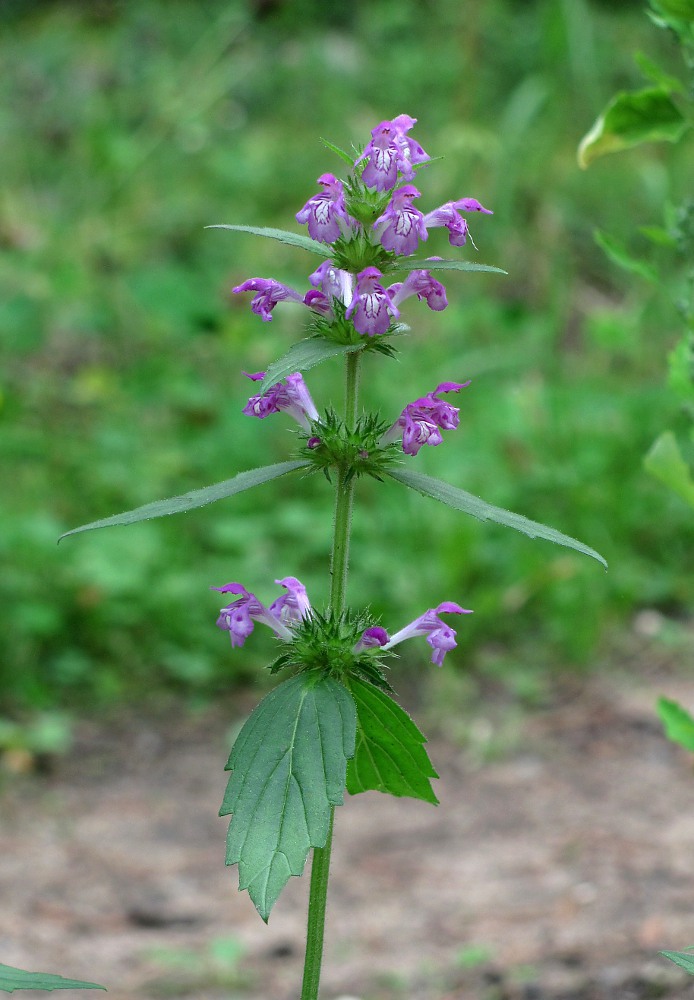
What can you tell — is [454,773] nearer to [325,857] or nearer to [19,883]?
[19,883]

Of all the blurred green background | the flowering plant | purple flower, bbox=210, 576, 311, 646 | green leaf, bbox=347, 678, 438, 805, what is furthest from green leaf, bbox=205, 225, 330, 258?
the blurred green background

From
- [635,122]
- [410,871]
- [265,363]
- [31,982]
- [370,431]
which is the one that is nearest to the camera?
[31,982]

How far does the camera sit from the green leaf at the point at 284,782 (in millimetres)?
983

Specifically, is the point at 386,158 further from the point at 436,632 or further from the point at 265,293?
the point at 436,632

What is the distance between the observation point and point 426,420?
123 centimetres

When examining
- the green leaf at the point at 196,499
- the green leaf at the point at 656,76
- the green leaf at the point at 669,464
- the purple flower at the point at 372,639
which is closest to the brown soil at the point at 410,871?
the green leaf at the point at 669,464

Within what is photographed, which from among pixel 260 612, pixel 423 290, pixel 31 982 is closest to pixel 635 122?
pixel 423 290

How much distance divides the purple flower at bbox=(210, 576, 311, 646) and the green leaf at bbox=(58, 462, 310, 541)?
138mm

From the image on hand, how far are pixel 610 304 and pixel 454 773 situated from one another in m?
4.03

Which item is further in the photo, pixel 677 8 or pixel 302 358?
pixel 677 8

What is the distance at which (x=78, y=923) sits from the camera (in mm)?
2268

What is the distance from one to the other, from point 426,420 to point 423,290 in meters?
0.15

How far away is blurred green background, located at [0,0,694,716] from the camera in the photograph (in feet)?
11.3

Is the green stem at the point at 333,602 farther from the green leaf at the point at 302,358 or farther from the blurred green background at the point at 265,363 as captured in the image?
the blurred green background at the point at 265,363
